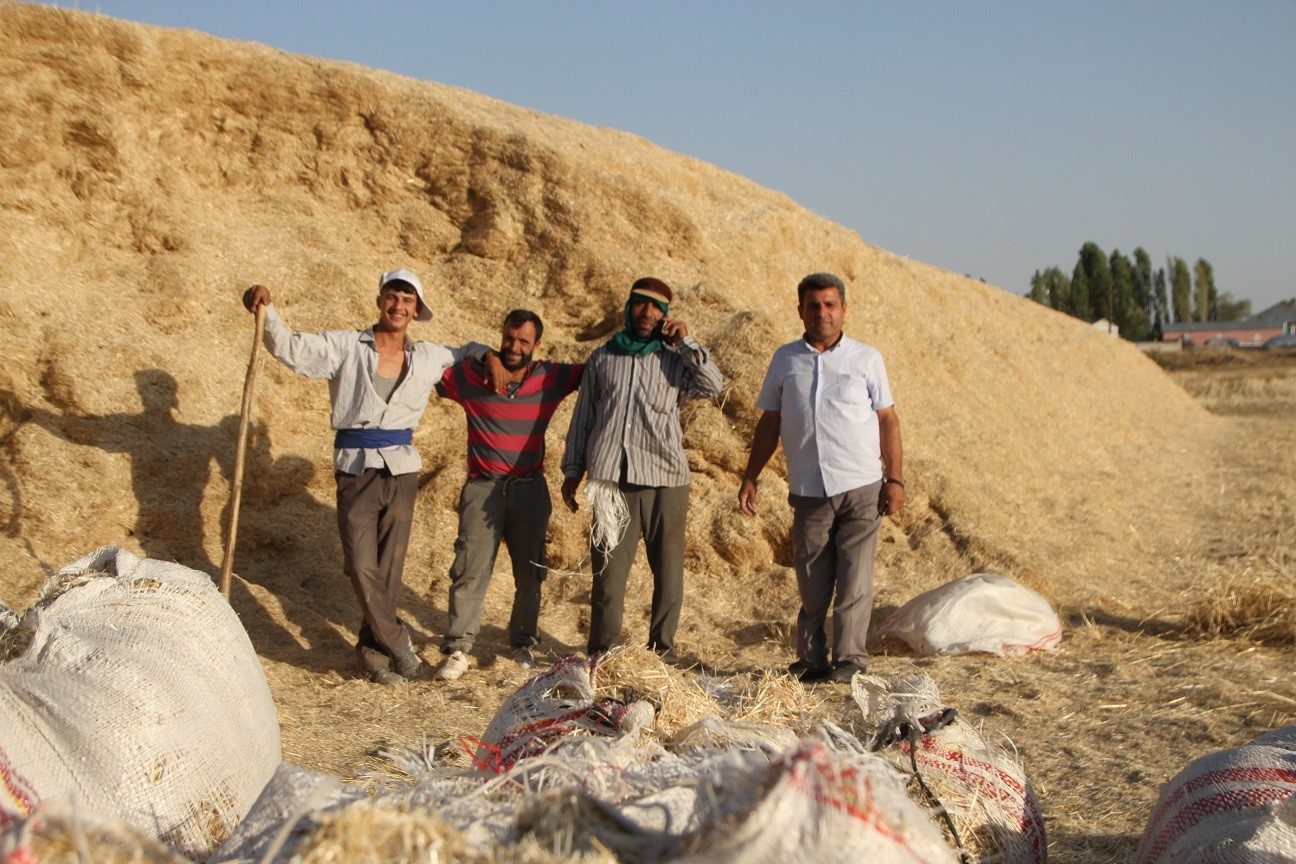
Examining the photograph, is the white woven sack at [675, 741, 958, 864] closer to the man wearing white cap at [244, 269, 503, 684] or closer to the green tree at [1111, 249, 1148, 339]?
the man wearing white cap at [244, 269, 503, 684]

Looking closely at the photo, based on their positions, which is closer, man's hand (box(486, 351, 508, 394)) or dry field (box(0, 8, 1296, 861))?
dry field (box(0, 8, 1296, 861))

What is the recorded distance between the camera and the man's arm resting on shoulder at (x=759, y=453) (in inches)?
206

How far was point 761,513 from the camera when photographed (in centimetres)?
666

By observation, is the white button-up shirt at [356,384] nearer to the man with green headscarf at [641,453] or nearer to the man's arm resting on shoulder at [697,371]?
the man with green headscarf at [641,453]

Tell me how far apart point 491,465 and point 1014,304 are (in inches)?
416

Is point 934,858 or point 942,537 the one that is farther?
point 942,537

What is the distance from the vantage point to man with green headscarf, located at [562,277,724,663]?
5.21m

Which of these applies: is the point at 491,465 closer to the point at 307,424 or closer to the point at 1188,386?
the point at 307,424

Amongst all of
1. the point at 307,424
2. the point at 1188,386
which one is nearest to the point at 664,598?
the point at 307,424

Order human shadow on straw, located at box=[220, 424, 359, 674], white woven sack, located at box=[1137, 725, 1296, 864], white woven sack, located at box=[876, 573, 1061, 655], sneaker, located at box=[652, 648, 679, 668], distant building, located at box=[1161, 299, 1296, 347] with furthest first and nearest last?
1. distant building, located at box=[1161, 299, 1296, 347]
2. human shadow on straw, located at box=[220, 424, 359, 674]
3. white woven sack, located at box=[876, 573, 1061, 655]
4. sneaker, located at box=[652, 648, 679, 668]
5. white woven sack, located at box=[1137, 725, 1296, 864]

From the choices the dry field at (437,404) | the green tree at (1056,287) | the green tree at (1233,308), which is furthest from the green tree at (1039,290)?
the dry field at (437,404)

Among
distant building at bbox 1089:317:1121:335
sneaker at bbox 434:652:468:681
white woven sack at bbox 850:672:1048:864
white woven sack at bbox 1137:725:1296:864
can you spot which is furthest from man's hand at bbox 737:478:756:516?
distant building at bbox 1089:317:1121:335

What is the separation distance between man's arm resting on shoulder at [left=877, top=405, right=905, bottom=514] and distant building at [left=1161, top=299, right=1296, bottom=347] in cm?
6455

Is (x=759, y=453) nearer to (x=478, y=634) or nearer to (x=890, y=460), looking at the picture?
(x=890, y=460)
